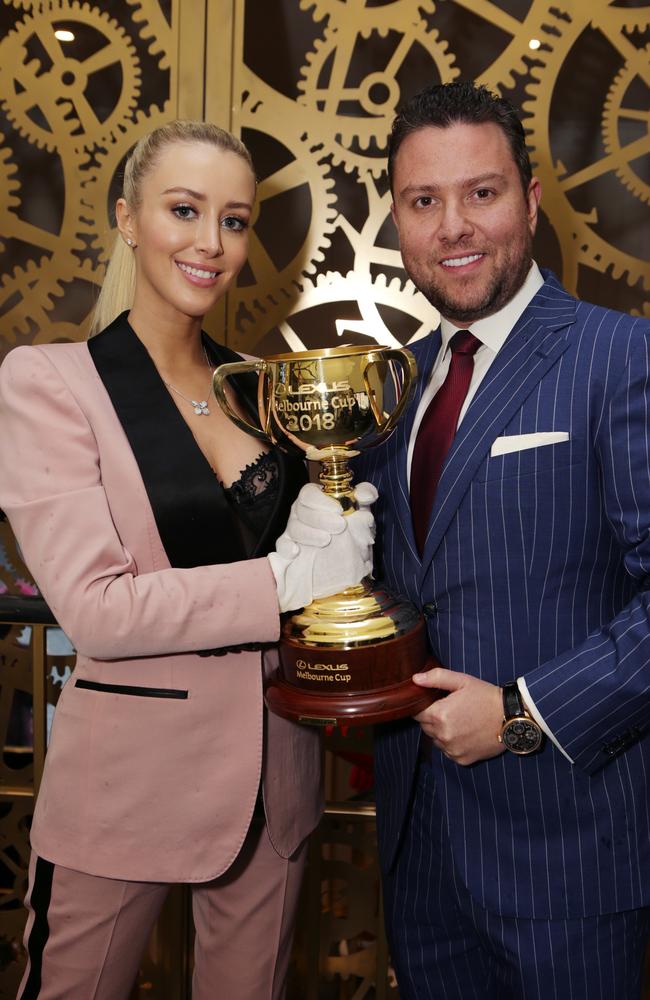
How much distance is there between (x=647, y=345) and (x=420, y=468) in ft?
1.33

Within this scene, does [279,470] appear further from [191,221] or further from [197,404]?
[191,221]

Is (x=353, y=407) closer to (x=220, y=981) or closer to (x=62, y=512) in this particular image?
(x=62, y=512)

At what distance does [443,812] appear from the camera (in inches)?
57.7

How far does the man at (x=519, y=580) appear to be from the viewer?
129 centimetres

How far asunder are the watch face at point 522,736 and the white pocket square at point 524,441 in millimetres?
400

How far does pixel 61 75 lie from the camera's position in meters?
→ 2.24

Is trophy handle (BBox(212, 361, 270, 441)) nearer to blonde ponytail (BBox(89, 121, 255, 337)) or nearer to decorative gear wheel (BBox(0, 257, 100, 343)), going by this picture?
blonde ponytail (BBox(89, 121, 255, 337))

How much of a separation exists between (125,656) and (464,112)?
1020mm

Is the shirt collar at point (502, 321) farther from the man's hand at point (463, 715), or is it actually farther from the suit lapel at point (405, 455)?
the man's hand at point (463, 715)

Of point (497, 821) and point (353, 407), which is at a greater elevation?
point (353, 407)

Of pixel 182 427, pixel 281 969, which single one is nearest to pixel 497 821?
pixel 281 969

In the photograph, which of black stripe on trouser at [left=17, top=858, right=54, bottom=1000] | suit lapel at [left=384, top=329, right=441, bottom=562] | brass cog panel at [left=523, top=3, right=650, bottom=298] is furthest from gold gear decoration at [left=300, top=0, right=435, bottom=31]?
black stripe on trouser at [left=17, top=858, right=54, bottom=1000]

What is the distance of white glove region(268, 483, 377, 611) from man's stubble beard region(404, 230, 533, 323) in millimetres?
383

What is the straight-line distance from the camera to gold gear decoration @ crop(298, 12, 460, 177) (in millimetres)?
2186
